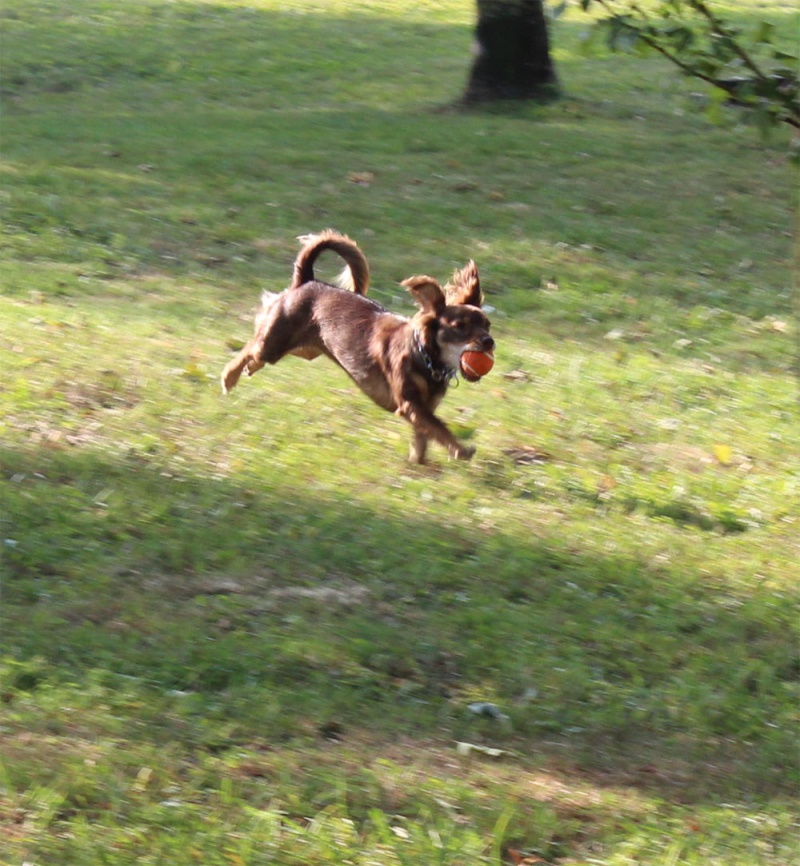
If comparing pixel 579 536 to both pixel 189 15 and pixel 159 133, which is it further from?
pixel 189 15

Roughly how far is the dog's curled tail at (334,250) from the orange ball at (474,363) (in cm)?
149

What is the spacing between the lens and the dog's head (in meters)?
6.93

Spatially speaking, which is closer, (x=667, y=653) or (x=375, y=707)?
(x=375, y=707)

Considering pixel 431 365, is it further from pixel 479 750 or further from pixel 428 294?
pixel 479 750

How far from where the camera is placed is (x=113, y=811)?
420 cm

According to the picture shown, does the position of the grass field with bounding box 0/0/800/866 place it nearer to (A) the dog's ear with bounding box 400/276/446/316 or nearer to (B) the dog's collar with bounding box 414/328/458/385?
(B) the dog's collar with bounding box 414/328/458/385

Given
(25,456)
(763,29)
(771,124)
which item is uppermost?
(763,29)

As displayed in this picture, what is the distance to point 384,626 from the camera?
5.53 meters

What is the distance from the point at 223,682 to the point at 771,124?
2.92 metres

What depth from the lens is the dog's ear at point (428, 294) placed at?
6.92 meters

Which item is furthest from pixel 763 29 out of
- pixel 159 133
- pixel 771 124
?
pixel 159 133

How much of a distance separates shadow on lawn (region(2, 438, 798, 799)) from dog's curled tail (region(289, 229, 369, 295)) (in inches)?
73.9

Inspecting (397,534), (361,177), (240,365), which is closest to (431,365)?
(397,534)

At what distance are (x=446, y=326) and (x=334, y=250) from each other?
1.42 meters
